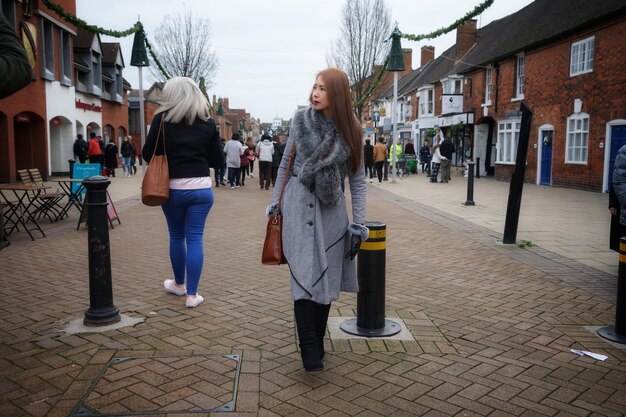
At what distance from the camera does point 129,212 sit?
1164cm

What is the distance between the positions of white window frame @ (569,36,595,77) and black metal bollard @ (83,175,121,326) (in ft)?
61.7

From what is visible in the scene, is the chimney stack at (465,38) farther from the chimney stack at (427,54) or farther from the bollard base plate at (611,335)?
the bollard base plate at (611,335)

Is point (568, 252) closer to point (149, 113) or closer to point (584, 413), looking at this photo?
point (584, 413)

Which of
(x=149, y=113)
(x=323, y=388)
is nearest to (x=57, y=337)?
(x=323, y=388)

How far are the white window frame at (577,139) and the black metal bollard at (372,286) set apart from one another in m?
17.2

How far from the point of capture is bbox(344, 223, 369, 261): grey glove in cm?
334

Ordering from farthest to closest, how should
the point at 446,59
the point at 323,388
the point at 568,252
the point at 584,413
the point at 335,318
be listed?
1. the point at 446,59
2. the point at 568,252
3. the point at 335,318
4. the point at 323,388
5. the point at 584,413

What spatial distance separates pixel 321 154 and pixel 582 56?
19.4 metres

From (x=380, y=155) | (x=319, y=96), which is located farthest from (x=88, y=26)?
(x=319, y=96)

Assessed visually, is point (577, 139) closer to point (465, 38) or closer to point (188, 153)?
point (465, 38)

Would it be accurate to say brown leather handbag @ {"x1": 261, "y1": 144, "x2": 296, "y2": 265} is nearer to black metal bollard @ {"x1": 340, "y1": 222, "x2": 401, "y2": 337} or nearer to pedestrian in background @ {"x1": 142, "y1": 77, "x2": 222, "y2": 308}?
black metal bollard @ {"x1": 340, "y1": 222, "x2": 401, "y2": 337}

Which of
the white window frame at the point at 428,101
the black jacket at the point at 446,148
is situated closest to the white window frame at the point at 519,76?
the black jacket at the point at 446,148

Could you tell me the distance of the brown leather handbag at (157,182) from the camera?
14.1 ft

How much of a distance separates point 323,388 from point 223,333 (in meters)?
1.16
